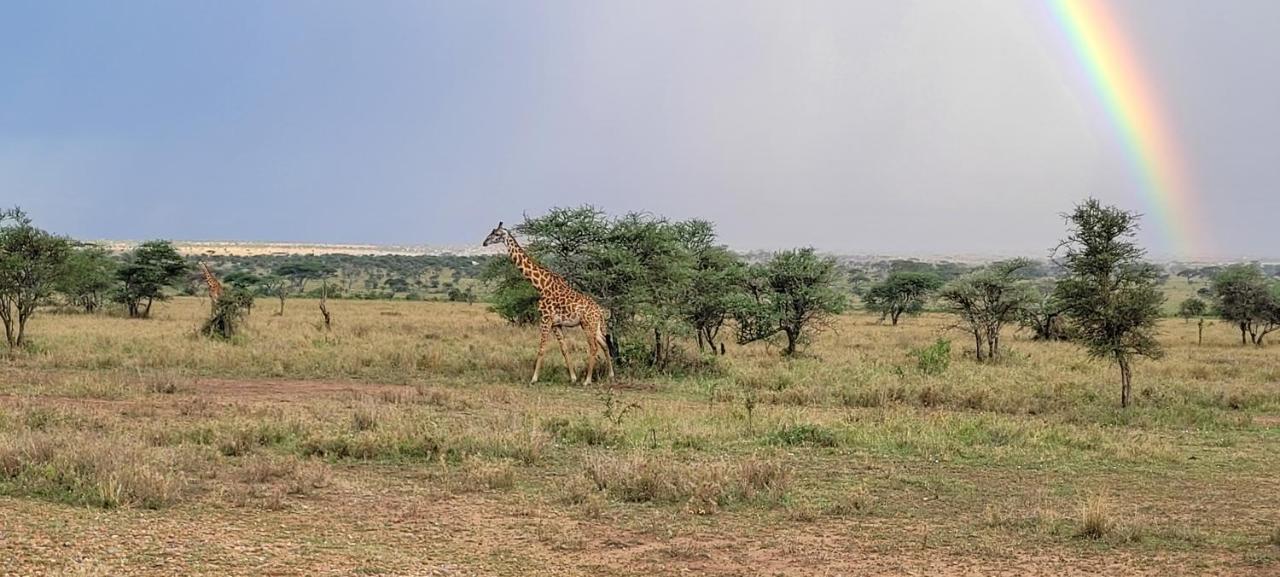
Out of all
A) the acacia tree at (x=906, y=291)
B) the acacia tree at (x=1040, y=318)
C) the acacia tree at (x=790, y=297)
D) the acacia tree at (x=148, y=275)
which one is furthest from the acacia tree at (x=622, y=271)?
the acacia tree at (x=906, y=291)

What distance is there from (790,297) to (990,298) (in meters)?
6.28

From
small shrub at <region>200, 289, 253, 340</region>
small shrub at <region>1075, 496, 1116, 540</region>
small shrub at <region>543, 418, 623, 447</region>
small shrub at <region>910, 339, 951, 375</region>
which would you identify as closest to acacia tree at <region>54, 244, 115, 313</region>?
small shrub at <region>200, 289, 253, 340</region>

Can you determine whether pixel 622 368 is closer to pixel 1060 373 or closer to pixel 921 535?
pixel 1060 373

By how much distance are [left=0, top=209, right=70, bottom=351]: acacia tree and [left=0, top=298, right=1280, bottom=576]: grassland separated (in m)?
3.20

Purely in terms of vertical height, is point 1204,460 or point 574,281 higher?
point 574,281

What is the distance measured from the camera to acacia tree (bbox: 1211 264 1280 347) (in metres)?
36.3

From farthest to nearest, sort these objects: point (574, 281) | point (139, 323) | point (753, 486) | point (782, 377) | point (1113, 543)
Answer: point (139, 323)
point (574, 281)
point (782, 377)
point (753, 486)
point (1113, 543)

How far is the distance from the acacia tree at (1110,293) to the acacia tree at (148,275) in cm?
3490

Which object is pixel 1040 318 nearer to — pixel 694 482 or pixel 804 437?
pixel 804 437

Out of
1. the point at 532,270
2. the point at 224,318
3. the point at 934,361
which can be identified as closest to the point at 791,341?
the point at 934,361

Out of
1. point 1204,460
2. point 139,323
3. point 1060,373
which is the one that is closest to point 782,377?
point 1060,373

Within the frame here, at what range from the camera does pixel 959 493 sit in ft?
32.4

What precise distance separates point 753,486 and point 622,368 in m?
13.3

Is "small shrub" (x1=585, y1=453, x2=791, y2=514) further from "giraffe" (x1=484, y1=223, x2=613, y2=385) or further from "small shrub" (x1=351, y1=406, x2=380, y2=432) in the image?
"giraffe" (x1=484, y1=223, x2=613, y2=385)
